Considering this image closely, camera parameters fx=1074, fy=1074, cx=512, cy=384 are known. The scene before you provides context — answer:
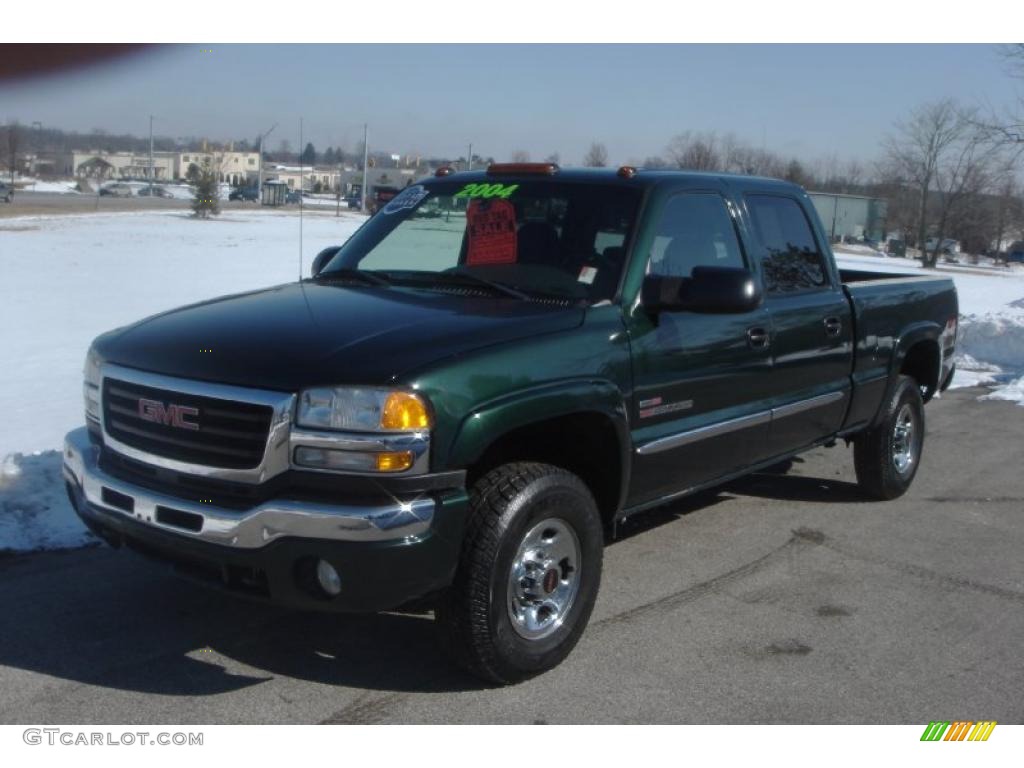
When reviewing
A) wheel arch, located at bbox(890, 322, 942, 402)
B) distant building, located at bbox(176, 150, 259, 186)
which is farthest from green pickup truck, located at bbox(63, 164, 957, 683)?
distant building, located at bbox(176, 150, 259, 186)

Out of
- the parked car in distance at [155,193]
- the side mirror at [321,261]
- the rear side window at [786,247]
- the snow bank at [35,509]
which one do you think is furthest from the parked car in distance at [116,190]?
the rear side window at [786,247]

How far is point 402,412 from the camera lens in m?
3.54

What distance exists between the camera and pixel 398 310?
13.9 ft

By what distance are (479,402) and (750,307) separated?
4.77 feet

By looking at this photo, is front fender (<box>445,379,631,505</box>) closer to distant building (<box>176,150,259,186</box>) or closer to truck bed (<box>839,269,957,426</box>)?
truck bed (<box>839,269,957,426</box>)

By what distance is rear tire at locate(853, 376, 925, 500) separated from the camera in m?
6.77

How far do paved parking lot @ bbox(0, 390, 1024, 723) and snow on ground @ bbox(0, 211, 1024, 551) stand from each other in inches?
37.2

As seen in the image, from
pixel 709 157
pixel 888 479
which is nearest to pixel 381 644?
pixel 888 479

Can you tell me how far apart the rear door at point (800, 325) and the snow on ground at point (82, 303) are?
3709mm

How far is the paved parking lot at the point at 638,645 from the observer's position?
12.7 feet

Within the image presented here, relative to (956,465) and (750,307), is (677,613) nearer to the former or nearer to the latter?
(750,307)

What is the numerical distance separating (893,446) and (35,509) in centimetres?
510

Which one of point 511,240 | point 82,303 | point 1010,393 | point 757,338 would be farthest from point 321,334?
point 82,303

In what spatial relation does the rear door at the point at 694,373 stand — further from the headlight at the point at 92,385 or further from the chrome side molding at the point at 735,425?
the headlight at the point at 92,385
